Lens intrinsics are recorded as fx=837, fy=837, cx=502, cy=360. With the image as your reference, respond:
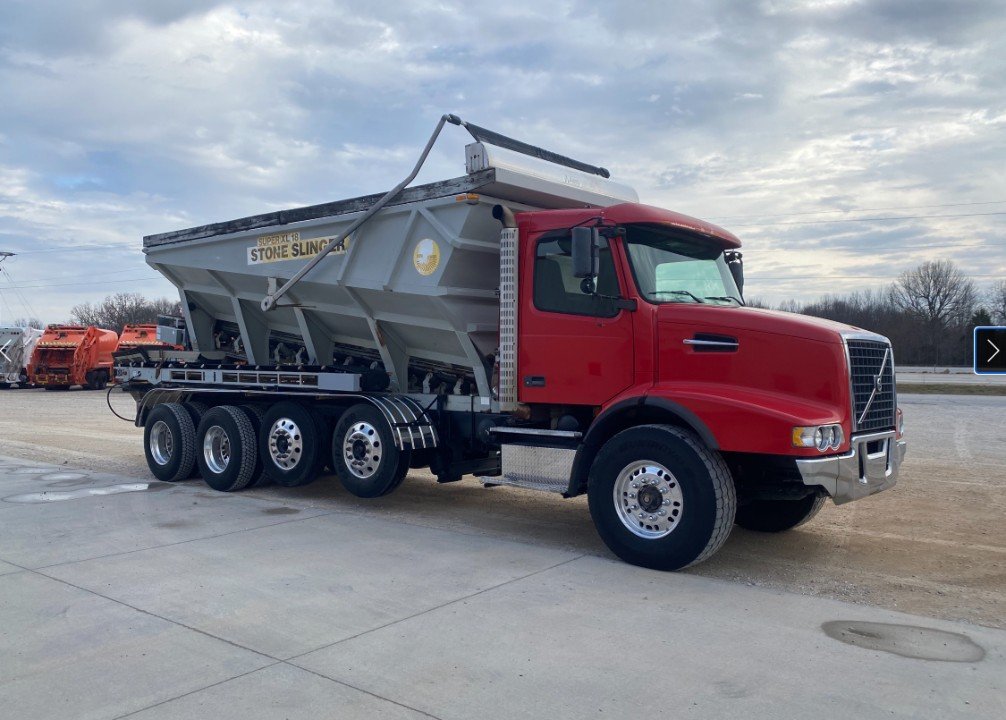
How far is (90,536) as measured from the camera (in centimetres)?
761

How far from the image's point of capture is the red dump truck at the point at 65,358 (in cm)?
3400

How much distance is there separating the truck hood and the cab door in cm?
43

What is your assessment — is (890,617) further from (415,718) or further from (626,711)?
(415,718)

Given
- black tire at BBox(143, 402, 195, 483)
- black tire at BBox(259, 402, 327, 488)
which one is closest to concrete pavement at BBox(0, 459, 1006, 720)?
black tire at BBox(259, 402, 327, 488)

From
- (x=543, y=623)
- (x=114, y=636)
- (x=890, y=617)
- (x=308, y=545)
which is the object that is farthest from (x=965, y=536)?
(x=114, y=636)

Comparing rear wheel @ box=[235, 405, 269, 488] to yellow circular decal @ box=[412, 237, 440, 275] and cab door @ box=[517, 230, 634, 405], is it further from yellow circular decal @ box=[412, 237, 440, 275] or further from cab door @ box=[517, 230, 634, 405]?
cab door @ box=[517, 230, 634, 405]

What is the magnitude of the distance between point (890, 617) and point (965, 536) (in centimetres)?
282

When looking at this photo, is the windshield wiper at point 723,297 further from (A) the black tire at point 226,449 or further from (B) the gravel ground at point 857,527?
(A) the black tire at point 226,449

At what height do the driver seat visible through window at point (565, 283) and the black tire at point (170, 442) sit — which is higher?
the driver seat visible through window at point (565, 283)

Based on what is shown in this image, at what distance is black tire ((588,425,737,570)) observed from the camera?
6137 millimetres

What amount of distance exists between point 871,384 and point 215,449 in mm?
7604

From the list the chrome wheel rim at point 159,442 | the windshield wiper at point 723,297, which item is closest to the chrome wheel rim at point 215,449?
the chrome wheel rim at point 159,442

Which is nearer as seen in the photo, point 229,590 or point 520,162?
point 229,590

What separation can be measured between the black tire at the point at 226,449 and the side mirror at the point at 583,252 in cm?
516
